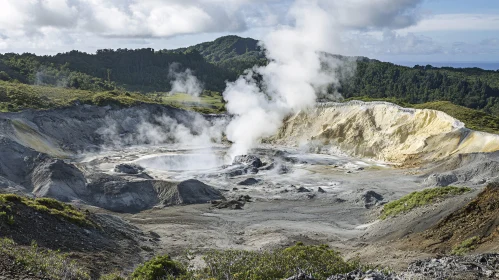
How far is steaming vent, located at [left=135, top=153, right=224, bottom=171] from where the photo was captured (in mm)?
60125

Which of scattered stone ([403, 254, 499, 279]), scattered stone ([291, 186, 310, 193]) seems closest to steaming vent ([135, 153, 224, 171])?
scattered stone ([291, 186, 310, 193])

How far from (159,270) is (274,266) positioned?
4886mm

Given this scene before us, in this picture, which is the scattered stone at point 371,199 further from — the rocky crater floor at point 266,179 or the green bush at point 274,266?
the green bush at point 274,266

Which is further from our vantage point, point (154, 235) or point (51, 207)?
point (154, 235)

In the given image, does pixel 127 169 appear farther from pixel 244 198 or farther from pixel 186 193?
pixel 244 198

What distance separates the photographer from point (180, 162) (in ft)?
204

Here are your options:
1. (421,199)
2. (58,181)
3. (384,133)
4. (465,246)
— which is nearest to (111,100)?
(58,181)

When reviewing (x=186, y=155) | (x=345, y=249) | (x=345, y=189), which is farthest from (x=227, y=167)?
(x=345, y=249)

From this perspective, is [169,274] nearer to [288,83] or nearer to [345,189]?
[345,189]

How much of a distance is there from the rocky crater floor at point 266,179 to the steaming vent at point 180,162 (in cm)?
17

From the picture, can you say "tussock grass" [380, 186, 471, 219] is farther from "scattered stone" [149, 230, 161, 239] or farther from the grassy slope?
the grassy slope

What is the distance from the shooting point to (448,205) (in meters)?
29.0

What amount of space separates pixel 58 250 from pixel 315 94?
6651 centimetres

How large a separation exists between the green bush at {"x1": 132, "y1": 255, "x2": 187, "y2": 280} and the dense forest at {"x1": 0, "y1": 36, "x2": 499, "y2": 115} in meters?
88.8
